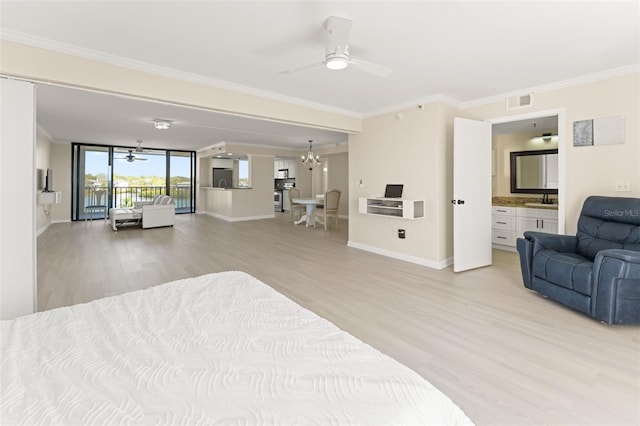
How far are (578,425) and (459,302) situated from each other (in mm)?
1553

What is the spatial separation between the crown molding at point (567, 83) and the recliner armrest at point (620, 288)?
2.13 meters

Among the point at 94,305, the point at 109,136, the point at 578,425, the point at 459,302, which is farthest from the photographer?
the point at 109,136

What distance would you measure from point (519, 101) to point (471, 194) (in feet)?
4.56

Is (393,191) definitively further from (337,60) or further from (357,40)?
(337,60)

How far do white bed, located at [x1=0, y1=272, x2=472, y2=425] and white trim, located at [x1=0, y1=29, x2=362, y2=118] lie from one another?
2526 mm

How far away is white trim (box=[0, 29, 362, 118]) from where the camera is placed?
2.54 m

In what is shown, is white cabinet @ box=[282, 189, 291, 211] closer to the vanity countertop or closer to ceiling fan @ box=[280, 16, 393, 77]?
the vanity countertop

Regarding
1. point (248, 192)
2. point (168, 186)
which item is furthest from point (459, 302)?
point (168, 186)

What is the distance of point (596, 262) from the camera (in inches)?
101

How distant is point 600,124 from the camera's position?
338 cm

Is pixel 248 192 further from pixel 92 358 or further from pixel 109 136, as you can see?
pixel 92 358

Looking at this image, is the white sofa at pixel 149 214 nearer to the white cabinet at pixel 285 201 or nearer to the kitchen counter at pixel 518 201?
the white cabinet at pixel 285 201

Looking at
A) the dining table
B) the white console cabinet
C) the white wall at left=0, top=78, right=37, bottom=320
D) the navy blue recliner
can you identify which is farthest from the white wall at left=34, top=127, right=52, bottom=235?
the navy blue recliner

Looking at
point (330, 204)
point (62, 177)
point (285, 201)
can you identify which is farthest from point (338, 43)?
point (285, 201)
